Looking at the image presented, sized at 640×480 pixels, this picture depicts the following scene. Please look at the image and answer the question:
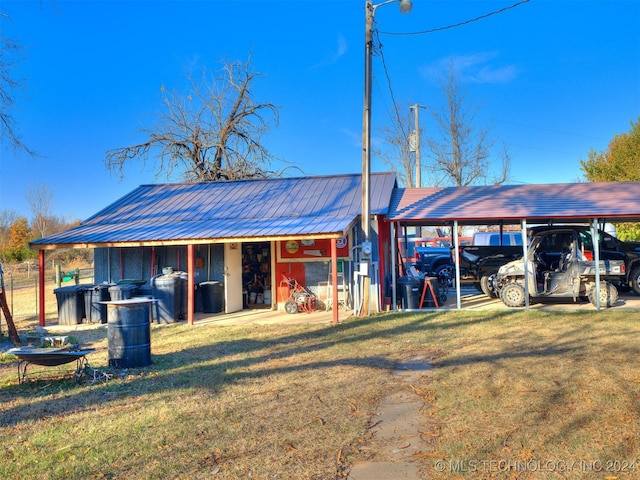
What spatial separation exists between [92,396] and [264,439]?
2796mm

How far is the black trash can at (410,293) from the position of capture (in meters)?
13.4

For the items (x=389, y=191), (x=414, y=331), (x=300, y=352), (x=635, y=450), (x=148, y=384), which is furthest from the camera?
(x=389, y=191)

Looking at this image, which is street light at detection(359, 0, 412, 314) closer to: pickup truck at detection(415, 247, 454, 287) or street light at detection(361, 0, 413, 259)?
street light at detection(361, 0, 413, 259)

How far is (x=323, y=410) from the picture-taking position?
5.62 metres

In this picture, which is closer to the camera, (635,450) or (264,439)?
(635,450)

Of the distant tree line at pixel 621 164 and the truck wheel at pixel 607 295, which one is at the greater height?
the distant tree line at pixel 621 164

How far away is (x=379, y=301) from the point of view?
13.4 metres

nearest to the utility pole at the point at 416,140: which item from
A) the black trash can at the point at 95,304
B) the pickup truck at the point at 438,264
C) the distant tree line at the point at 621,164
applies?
the pickup truck at the point at 438,264

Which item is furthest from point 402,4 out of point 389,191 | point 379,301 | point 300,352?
point 300,352

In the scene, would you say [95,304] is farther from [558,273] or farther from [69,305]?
[558,273]

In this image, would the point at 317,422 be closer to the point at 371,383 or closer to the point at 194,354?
the point at 371,383

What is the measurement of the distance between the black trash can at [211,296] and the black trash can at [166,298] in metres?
1.09

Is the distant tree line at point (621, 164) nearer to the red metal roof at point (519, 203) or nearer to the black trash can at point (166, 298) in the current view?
the red metal roof at point (519, 203)

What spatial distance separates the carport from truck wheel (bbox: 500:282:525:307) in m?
0.50
